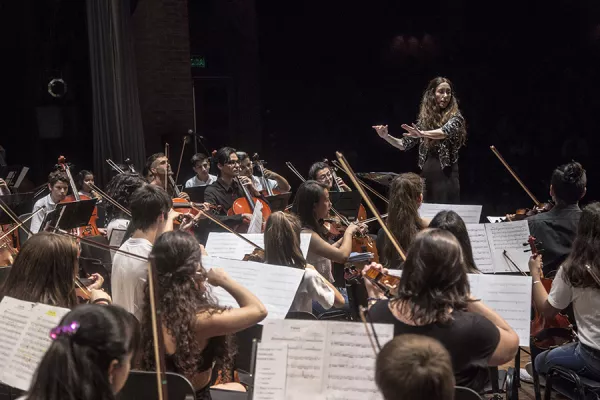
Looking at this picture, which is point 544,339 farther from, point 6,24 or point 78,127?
point 6,24

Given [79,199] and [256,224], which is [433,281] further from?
[79,199]

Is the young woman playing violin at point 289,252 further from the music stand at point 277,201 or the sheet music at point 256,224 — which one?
the music stand at point 277,201

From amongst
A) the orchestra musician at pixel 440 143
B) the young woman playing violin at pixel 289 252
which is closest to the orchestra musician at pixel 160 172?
the orchestra musician at pixel 440 143

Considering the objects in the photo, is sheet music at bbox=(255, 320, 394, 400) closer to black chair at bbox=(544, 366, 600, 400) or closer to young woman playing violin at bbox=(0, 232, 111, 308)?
young woman playing violin at bbox=(0, 232, 111, 308)

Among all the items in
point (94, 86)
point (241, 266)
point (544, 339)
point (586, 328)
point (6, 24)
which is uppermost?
point (6, 24)

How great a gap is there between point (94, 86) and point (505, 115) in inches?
181

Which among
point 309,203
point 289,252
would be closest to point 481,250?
point 309,203

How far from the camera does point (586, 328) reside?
3.08 m

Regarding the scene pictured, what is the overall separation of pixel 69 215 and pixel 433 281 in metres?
3.25

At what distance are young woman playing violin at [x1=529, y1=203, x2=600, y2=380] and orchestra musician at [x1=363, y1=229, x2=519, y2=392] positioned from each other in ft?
2.61

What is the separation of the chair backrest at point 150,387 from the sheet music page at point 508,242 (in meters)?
2.20

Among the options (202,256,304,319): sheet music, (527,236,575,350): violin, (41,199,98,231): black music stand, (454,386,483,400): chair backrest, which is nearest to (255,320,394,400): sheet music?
(454,386,483,400): chair backrest

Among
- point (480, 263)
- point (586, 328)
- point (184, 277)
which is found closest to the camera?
point (184, 277)

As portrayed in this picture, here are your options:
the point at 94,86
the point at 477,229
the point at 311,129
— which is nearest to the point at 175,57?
the point at 94,86
